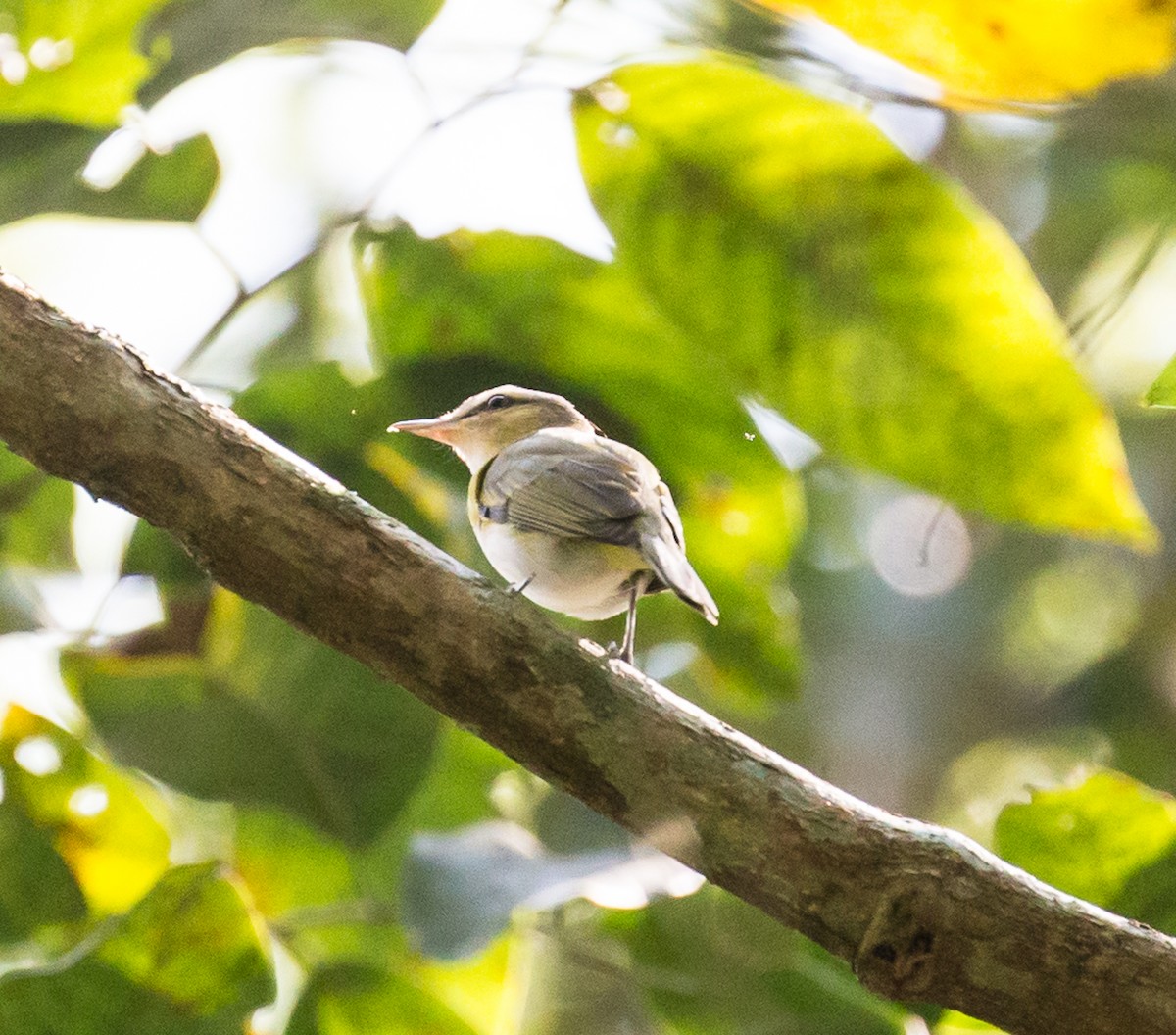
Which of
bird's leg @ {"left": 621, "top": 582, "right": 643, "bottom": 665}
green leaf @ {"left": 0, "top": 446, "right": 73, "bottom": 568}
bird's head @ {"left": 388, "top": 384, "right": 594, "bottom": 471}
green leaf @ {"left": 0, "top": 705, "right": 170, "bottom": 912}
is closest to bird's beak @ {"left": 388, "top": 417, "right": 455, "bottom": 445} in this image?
bird's head @ {"left": 388, "top": 384, "right": 594, "bottom": 471}

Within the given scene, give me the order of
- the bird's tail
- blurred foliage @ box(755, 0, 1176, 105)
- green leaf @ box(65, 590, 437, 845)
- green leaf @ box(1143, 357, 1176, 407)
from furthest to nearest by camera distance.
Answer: green leaf @ box(65, 590, 437, 845)
blurred foliage @ box(755, 0, 1176, 105)
the bird's tail
green leaf @ box(1143, 357, 1176, 407)

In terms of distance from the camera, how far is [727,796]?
3.08ft

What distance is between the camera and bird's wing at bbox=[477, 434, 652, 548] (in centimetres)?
118

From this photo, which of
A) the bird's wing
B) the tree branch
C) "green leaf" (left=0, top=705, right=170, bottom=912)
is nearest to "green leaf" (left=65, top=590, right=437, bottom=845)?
"green leaf" (left=0, top=705, right=170, bottom=912)

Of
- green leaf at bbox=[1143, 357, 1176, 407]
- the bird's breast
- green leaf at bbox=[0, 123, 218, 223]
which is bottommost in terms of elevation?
the bird's breast

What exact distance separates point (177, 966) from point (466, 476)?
1.88 ft

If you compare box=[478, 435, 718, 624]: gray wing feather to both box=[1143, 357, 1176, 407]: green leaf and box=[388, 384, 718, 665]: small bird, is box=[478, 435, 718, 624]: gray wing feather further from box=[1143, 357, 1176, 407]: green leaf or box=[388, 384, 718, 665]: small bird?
box=[1143, 357, 1176, 407]: green leaf

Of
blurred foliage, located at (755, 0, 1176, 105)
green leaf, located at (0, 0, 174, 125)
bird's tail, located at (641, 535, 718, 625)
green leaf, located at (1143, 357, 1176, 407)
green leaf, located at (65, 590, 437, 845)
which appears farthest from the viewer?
green leaf, located at (0, 0, 174, 125)

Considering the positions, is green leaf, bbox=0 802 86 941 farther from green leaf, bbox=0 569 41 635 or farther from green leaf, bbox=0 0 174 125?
green leaf, bbox=0 0 174 125

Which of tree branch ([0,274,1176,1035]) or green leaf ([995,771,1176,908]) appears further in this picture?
green leaf ([995,771,1176,908])

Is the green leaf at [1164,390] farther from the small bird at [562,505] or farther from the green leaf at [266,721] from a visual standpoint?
the green leaf at [266,721]

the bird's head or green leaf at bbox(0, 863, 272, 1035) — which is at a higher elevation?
the bird's head

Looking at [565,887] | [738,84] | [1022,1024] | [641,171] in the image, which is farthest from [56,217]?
[1022,1024]

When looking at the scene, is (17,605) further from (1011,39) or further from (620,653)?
(1011,39)
